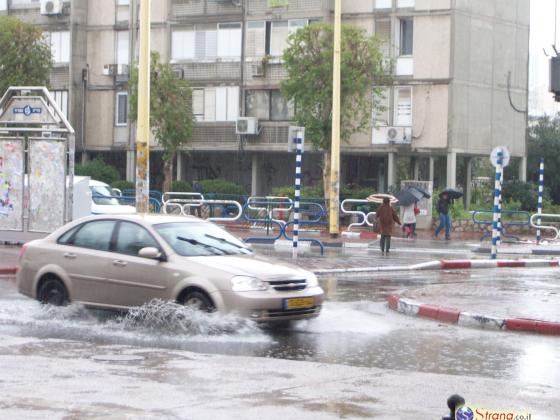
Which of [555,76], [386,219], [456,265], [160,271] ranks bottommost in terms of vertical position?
[456,265]

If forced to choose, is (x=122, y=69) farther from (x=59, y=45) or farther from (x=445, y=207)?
(x=445, y=207)

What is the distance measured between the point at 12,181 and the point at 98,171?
26410 mm

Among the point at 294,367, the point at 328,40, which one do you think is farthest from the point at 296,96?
the point at 294,367

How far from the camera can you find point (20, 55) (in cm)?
5206

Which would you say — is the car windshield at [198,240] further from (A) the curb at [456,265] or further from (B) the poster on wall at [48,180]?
(B) the poster on wall at [48,180]

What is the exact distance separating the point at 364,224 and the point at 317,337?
1122 inches

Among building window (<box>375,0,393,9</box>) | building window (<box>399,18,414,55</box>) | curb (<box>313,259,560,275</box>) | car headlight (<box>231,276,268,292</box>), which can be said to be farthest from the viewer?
building window (<box>375,0,393,9</box>)

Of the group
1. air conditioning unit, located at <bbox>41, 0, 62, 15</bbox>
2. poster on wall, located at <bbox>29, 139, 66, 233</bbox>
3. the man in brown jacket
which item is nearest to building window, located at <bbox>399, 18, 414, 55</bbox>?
air conditioning unit, located at <bbox>41, 0, 62, 15</bbox>

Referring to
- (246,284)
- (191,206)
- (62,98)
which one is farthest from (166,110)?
(246,284)

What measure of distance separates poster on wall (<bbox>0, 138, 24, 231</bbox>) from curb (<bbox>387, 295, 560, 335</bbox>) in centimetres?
1183

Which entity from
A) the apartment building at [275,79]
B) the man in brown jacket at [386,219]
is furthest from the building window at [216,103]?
the man in brown jacket at [386,219]

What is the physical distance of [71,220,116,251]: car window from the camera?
14.7 m

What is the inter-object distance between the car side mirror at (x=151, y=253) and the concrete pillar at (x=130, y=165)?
135 feet

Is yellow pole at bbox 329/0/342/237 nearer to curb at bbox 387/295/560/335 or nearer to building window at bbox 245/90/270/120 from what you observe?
curb at bbox 387/295/560/335
